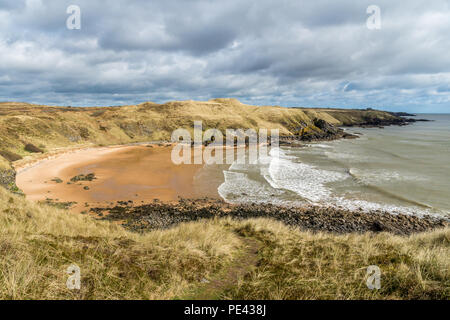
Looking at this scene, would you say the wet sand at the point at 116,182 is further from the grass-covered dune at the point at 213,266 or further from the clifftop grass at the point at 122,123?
the grass-covered dune at the point at 213,266

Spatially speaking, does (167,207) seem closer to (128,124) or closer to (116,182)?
(116,182)

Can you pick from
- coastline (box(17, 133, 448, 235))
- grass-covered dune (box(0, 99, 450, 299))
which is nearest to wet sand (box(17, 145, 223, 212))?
coastline (box(17, 133, 448, 235))

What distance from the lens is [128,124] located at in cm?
7425

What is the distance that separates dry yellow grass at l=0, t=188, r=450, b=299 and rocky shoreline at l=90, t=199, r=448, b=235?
26.2 ft

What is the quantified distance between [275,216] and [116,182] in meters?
18.3

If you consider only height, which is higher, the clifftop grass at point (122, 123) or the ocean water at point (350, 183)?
the clifftop grass at point (122, 123)

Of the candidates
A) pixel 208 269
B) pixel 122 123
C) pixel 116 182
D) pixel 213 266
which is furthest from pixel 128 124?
pixel 208 269

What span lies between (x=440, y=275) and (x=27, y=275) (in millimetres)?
8197

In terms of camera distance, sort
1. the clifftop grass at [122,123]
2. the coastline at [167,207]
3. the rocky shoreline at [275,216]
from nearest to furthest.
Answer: the rocky shoreline at [275,216] < the coastline at [167,207] < the clifftop grass at [122,123]

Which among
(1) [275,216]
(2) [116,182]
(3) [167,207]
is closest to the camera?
(1) [275,216]

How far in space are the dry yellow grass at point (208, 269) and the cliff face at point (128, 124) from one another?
24.6 m

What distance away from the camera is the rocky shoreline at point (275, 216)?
15327mm

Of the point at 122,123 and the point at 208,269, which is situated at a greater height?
the point at 122,123

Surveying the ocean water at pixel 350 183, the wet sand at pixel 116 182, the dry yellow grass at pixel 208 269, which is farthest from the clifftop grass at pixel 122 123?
the ocean water at pixel 350 183
